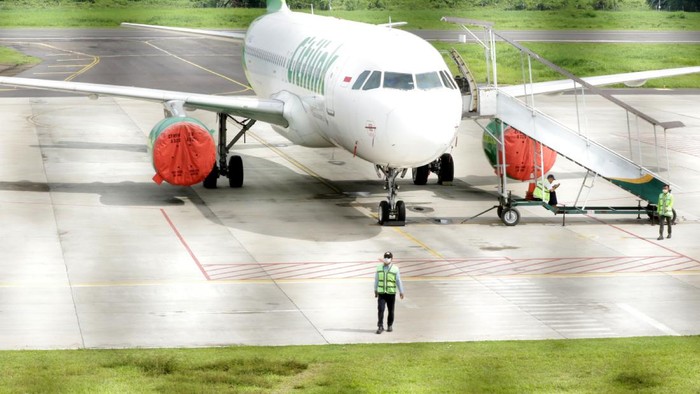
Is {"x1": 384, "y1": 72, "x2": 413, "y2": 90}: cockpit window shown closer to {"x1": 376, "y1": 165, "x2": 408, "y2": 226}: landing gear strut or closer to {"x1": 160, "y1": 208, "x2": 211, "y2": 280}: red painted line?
{"x1": 376, "y1": 165, "x2": 408, "y2": 226}: landing gear strut

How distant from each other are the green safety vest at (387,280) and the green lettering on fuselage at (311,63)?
39.6 ft

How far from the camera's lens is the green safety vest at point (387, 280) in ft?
64.0

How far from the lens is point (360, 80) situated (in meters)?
29.0

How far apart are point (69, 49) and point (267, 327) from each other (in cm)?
7338

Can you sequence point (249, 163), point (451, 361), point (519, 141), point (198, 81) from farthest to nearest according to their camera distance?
point (198, 81) < point (249, 163) < point (519, 141) < point (451, 361)

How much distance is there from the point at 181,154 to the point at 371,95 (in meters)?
5.75

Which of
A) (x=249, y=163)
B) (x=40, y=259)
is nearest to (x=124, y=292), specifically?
(x=40, y=259)

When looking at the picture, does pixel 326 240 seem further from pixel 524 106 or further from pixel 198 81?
pixel 198 81

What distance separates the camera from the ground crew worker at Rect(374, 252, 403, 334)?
64.0 feet

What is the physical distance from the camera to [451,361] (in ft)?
46.8

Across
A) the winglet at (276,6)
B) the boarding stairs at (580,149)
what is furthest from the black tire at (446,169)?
the winglet at (276,6)

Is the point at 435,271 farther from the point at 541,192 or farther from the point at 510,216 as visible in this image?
the point at 541,192

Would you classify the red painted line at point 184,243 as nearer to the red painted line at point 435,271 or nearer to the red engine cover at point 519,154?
the red painted line at point 435,271

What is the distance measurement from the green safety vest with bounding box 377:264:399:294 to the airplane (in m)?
7.86
